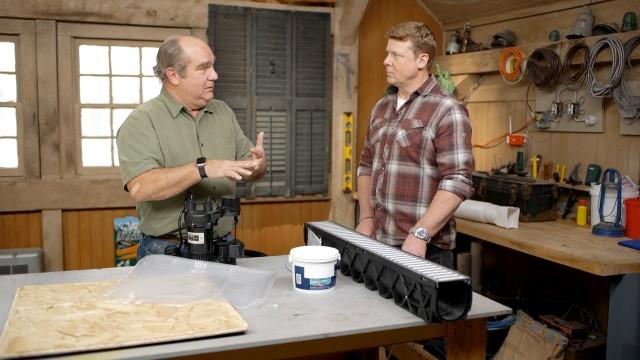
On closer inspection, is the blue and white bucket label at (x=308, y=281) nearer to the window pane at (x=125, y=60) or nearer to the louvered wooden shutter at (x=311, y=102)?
the louvered wooden shutter at (x=311, y=102)

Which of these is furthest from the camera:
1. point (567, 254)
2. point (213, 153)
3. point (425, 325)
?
point (567, 254)

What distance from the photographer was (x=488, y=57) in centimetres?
436

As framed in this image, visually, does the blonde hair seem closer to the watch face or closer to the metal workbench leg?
the watch face

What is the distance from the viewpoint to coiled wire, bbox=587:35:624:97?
3299mm

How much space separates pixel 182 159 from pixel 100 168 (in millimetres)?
2140

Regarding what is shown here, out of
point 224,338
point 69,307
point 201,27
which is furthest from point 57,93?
point 224,338

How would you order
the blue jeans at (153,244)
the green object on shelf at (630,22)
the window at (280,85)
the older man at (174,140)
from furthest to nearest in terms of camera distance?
the window at (280,85) < the green object on shelf at (630,22) < the blue jeans at (153,244) < the older man at (174,140)

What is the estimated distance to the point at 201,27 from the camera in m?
4.43

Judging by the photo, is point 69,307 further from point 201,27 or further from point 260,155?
point 201,27

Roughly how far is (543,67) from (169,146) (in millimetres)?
2478

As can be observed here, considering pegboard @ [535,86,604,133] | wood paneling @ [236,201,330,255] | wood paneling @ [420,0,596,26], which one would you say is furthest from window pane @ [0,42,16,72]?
pegboard @ [535,86,604,133]

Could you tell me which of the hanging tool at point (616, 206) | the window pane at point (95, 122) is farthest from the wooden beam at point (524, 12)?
the window pane at point (95, 122)

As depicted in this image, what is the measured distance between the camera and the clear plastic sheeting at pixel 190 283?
6.09ft

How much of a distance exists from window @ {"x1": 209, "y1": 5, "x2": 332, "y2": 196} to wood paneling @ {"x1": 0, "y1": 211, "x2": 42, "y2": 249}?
1.45 meters
